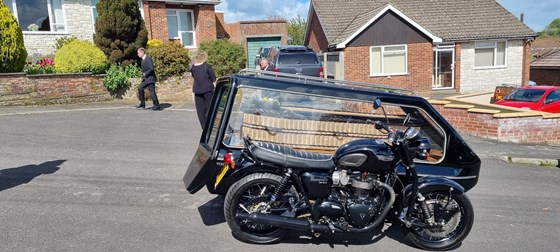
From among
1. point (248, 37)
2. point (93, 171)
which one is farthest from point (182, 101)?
point (248, 37)

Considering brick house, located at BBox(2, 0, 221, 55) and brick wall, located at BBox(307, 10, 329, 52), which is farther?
brick wall, located at BBox(307, 10, 329, 52)

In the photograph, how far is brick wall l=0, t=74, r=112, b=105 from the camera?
441 inches

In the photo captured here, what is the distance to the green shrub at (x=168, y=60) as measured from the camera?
13.8 meters

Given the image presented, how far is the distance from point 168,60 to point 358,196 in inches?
451

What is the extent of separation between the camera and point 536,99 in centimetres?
→ 1405

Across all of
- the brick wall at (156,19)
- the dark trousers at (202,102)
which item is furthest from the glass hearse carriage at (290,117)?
the brick wall at (156,19)

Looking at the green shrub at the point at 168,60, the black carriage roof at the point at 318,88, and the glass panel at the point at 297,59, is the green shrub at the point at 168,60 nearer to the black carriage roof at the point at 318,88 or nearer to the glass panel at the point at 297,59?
the glass panel at the point at 297,59

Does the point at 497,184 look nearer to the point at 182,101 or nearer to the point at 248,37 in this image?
the point at 182,101

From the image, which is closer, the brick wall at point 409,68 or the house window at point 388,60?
the brick wall at point 409,68

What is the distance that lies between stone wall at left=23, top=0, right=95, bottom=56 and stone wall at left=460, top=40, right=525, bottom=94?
59.8 feet

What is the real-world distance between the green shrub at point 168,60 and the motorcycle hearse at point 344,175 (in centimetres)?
1040

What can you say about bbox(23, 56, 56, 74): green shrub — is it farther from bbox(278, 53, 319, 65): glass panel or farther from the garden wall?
bbox(278, 53, 319, 65): glass panel

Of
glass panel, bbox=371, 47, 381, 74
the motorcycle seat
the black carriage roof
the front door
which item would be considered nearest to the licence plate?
the motorcycle seat

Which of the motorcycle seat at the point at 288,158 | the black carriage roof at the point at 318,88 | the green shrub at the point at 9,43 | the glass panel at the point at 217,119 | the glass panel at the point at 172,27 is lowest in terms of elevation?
the motorcycle seat at the point at 288,158
